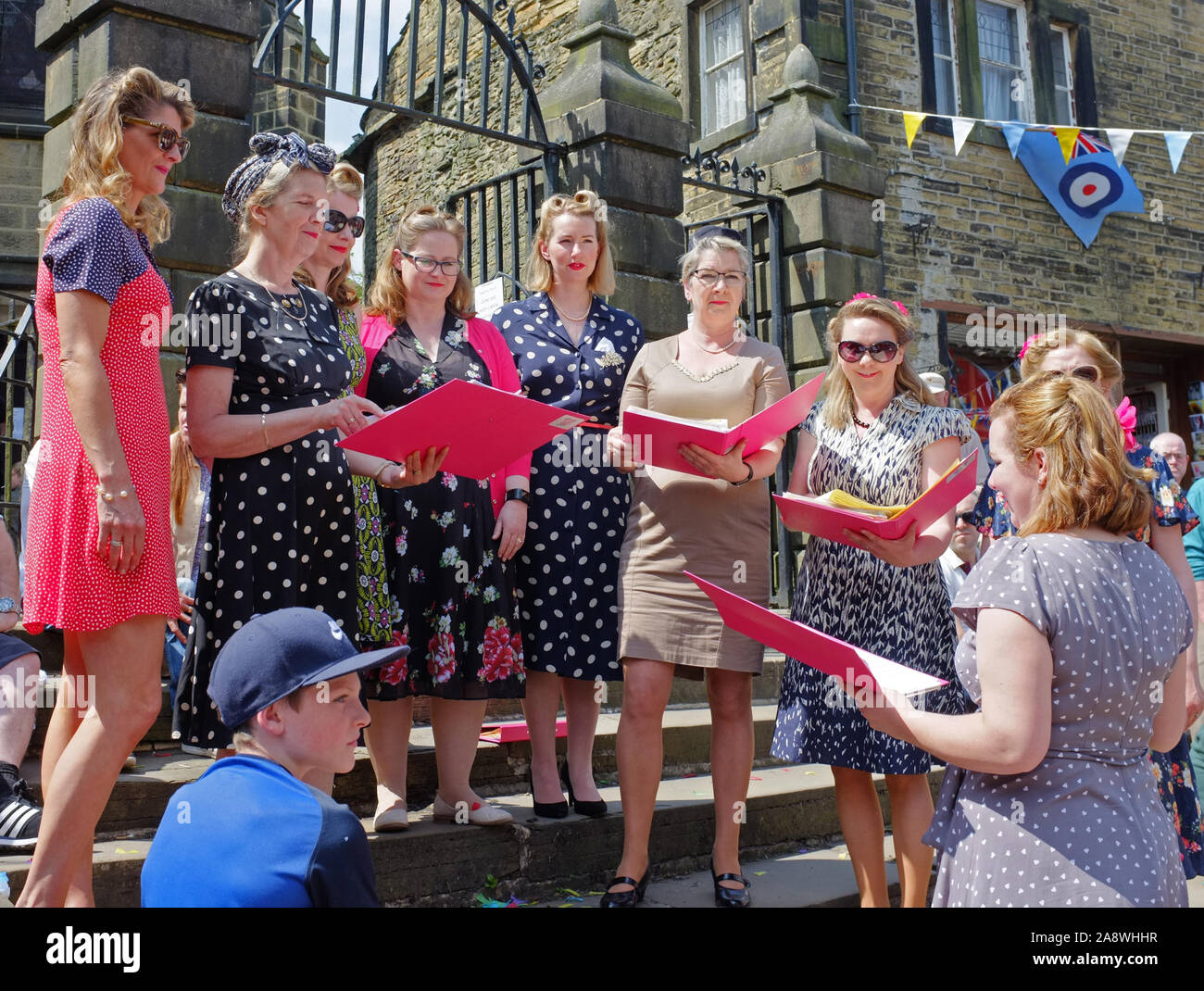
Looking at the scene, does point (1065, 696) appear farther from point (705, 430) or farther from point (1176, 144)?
point (1176, 144)

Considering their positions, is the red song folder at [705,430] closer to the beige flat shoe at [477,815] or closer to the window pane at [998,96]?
the beige flat shoe at [477,815]

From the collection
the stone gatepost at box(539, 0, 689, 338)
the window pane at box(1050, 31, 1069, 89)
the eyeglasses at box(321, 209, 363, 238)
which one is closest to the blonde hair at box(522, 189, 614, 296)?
the eyeglasses at box(321, 209, 363, 238)

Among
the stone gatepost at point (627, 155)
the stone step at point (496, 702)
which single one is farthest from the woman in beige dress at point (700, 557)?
the stone gatepost at point (627, 155)

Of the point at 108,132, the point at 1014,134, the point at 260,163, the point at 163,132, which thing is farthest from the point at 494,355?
the point at 1014,134

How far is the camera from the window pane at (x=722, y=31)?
11531mm

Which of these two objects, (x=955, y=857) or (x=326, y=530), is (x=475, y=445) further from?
(x=955, y=857)

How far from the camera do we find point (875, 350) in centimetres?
363

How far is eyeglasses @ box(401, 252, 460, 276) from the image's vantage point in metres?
3.84

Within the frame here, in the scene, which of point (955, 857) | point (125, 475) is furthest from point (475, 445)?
point (955, 857)

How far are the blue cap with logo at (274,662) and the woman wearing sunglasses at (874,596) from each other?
1868 mm

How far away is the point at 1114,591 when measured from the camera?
2152mm

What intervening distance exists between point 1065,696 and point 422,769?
2.57m

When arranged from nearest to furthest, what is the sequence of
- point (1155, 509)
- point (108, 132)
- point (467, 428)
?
point (108, 132)
point (467, 428)
point (1155, 509)

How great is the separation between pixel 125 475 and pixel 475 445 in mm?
958
